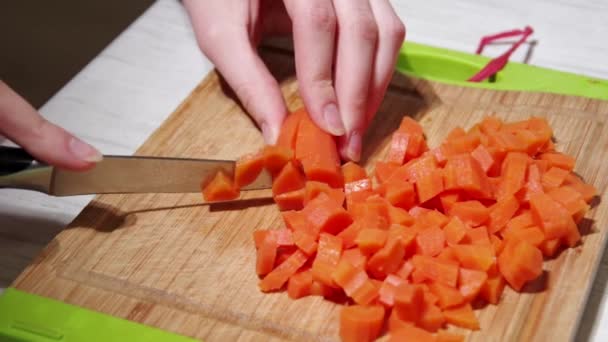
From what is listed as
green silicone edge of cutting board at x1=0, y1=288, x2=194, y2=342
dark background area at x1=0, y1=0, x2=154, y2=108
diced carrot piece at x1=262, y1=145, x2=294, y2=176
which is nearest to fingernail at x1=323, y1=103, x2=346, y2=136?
diced carrot piece at x1=262, y1=145, x2=294, y2=176

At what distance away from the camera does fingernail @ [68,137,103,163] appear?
1673 millimetres

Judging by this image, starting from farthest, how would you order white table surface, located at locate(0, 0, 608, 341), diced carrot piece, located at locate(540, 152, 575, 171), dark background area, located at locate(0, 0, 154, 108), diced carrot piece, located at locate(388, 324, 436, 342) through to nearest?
dark background area, located at locate(0, 0, 154, 108) < white table surface, located at locate(0, 0, 608, 341) < diced carrot piece, located at locate(540, 152, 575, 171) < diced carrot piece, located at locate(388, 324, 436, 342)

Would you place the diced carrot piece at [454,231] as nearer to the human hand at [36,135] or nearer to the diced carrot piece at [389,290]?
the diced carrot piece at [389,290]

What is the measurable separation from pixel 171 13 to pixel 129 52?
0.95 ft

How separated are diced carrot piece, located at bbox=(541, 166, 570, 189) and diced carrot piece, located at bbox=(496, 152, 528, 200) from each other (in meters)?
0.06

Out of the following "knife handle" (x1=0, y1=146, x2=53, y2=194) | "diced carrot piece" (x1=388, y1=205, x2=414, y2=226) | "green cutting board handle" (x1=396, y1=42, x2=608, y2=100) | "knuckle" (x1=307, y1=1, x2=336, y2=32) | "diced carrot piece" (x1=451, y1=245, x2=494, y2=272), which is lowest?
"green cutting board handle" (x1=396, y1=42, x2=608, y2=100)

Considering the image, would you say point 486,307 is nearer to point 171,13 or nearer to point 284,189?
point 284,189

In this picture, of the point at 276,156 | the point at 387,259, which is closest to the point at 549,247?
the point at 387,259

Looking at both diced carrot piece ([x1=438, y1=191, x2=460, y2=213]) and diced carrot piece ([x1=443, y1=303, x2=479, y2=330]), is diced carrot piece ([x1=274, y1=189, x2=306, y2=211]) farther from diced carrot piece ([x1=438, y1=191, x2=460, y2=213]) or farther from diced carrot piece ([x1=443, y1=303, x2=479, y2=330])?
diced carrot piece ([x1=443, y1=303, x2=479, y2=330])

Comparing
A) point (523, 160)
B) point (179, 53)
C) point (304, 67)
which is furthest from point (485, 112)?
point (179, 53)

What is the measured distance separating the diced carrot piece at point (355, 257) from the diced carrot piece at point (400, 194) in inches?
7.4

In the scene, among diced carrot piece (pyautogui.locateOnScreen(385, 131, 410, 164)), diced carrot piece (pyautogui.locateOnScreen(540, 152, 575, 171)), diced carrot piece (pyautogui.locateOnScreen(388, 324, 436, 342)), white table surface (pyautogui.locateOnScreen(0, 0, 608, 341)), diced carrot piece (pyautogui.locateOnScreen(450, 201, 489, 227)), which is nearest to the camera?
diced carrot piece (pyautogui.locateOnScreen(388, 324, 436, 342))

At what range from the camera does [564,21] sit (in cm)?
280

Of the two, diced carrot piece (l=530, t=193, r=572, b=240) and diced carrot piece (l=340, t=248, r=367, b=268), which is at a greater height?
diced carrot piece (l=340, t=248, r=367, b=268)
